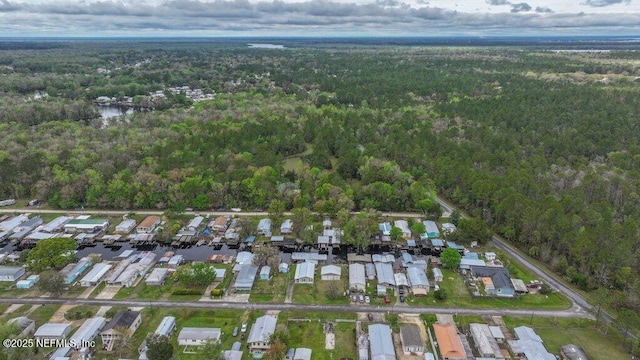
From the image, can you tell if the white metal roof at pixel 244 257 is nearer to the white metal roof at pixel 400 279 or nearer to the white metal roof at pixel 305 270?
the white metal roof at pixel 305 270

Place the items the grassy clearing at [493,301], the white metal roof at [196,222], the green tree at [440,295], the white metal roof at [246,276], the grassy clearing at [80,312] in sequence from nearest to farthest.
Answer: the grassy clearing at [80,312], the grassy clearing at [493,301], the green tree at [440,295], the white metal roof at [246,276], the white metal roof at [196,222]

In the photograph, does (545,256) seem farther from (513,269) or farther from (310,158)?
(310,158)

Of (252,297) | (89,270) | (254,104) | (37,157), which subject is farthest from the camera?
(254,104)

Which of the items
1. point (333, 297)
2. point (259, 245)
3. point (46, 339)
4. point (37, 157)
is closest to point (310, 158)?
point (259, 245)

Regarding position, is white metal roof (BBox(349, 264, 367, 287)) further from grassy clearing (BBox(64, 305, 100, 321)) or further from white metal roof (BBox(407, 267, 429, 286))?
grassy clearing (BBox(64, 305, 100, 321))

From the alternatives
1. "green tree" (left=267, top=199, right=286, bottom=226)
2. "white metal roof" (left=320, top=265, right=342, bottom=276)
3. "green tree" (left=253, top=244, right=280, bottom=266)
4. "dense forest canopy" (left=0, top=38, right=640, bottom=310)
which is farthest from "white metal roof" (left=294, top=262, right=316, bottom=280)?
"dense forest canopy" (left=0, top=38, right=640, bottom=310)

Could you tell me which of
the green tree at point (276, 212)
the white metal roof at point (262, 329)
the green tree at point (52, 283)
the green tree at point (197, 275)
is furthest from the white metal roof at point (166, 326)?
the green tree at point (276, 212)
